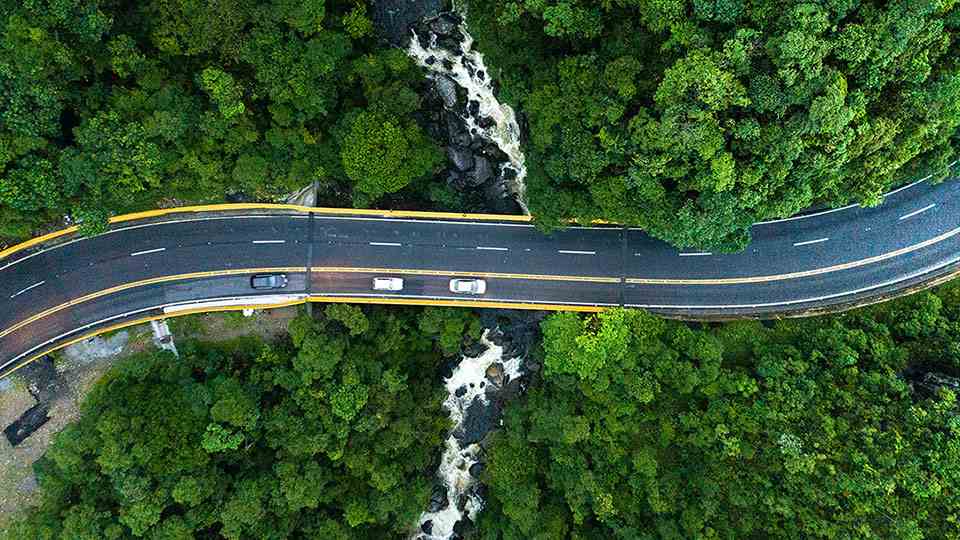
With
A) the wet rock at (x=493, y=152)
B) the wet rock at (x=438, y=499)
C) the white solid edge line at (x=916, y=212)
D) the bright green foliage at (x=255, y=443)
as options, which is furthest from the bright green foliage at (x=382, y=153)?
the white solid edge line at (x=916, y=212)

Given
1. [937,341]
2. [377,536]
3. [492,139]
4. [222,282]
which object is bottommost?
[377,536]

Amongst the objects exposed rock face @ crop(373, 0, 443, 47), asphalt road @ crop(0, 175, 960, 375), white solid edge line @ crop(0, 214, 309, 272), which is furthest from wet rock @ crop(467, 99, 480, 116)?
white solid edge line @ crop(0, 214, 309, 272)

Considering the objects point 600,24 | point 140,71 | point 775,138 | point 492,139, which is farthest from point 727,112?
point 140,71

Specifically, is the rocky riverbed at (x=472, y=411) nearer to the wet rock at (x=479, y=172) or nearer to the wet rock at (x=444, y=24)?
the wet rock at (x=479, y=172)

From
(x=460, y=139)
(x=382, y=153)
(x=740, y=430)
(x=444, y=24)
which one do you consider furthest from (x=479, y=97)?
(x=740, y=430)

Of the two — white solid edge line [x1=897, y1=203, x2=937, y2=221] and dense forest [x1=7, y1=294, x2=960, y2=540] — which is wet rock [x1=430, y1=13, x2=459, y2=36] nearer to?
dense forest [x1=7, y1=294, x2=960, y2=540]

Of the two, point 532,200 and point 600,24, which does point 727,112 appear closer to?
point 600,24
